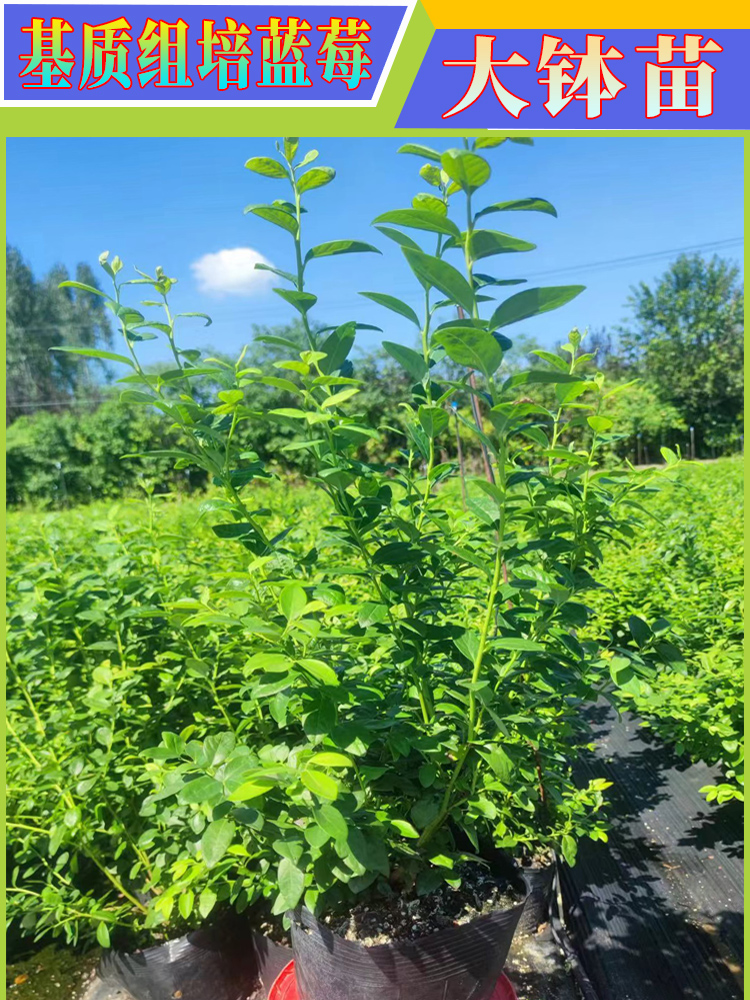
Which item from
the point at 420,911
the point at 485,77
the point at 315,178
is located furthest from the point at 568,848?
the point at 485,77

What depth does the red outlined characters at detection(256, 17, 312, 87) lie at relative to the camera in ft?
3.91

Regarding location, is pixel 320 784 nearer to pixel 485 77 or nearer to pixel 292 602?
pixel 292 602

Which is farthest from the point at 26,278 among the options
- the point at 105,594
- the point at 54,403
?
the point at 105,594

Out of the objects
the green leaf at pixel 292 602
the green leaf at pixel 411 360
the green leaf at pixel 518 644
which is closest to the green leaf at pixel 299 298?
the green leaf at pixel 411 360

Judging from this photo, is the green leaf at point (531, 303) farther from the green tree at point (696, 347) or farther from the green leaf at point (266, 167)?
the green tree at point (696, 347)

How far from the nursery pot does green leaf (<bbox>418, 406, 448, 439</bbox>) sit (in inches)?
41.1

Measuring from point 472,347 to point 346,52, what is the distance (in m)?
0.72

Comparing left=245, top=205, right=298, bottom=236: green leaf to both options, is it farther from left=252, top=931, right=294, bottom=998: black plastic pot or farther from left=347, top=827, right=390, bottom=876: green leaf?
left=252, top=931, right=294, bottom=998: black plastic pot

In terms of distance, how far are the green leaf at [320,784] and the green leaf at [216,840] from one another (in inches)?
8.4

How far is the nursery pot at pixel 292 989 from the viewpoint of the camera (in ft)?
4.29

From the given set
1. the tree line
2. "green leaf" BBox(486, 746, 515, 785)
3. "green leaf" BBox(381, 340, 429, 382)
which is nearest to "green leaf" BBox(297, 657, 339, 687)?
"green leaf" BBox(486, 746, 515, 785)

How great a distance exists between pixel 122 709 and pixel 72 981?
0.84 m

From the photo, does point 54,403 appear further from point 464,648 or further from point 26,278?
point 464,648

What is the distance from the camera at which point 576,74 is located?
1288mm
